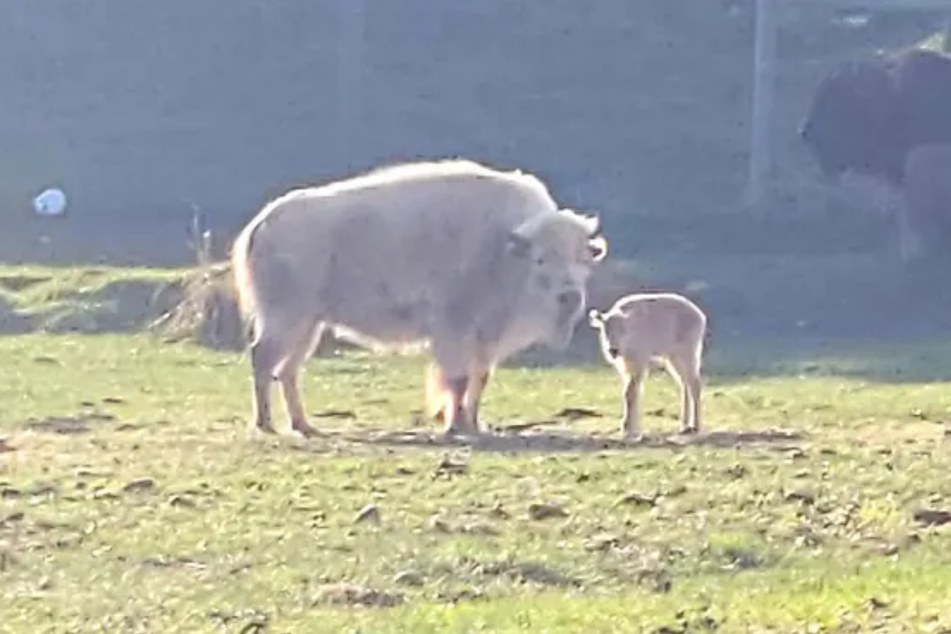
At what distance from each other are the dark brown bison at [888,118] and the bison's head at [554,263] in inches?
440

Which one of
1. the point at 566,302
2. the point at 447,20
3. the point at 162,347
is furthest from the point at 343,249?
the point at 447,20

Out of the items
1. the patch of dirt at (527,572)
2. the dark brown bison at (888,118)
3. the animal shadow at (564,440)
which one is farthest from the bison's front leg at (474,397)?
the dark brown bison at (888,118)

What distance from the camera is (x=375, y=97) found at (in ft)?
124

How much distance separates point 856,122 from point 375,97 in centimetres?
1016

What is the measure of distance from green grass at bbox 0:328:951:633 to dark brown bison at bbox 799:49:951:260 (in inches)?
377

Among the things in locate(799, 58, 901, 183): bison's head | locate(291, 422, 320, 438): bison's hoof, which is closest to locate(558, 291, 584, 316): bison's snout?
locate(291, 422, 320, 438): bison's hoof

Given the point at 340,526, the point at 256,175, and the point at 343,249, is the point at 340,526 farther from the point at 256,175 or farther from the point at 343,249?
the point at 256,175

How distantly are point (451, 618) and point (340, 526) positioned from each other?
268 centimetres

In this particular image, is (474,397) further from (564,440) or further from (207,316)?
(207,316)

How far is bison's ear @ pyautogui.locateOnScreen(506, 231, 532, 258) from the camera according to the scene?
56.5 feet

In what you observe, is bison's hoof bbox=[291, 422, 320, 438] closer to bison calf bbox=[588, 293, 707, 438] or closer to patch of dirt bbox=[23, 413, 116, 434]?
patch of dirt bbox=[23, 413, 116, 434]

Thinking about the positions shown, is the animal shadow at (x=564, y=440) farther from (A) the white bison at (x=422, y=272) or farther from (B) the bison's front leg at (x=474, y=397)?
(A) the white bison at (x=422, y=272)

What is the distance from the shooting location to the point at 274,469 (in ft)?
47.4

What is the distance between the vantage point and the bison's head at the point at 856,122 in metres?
28.9
